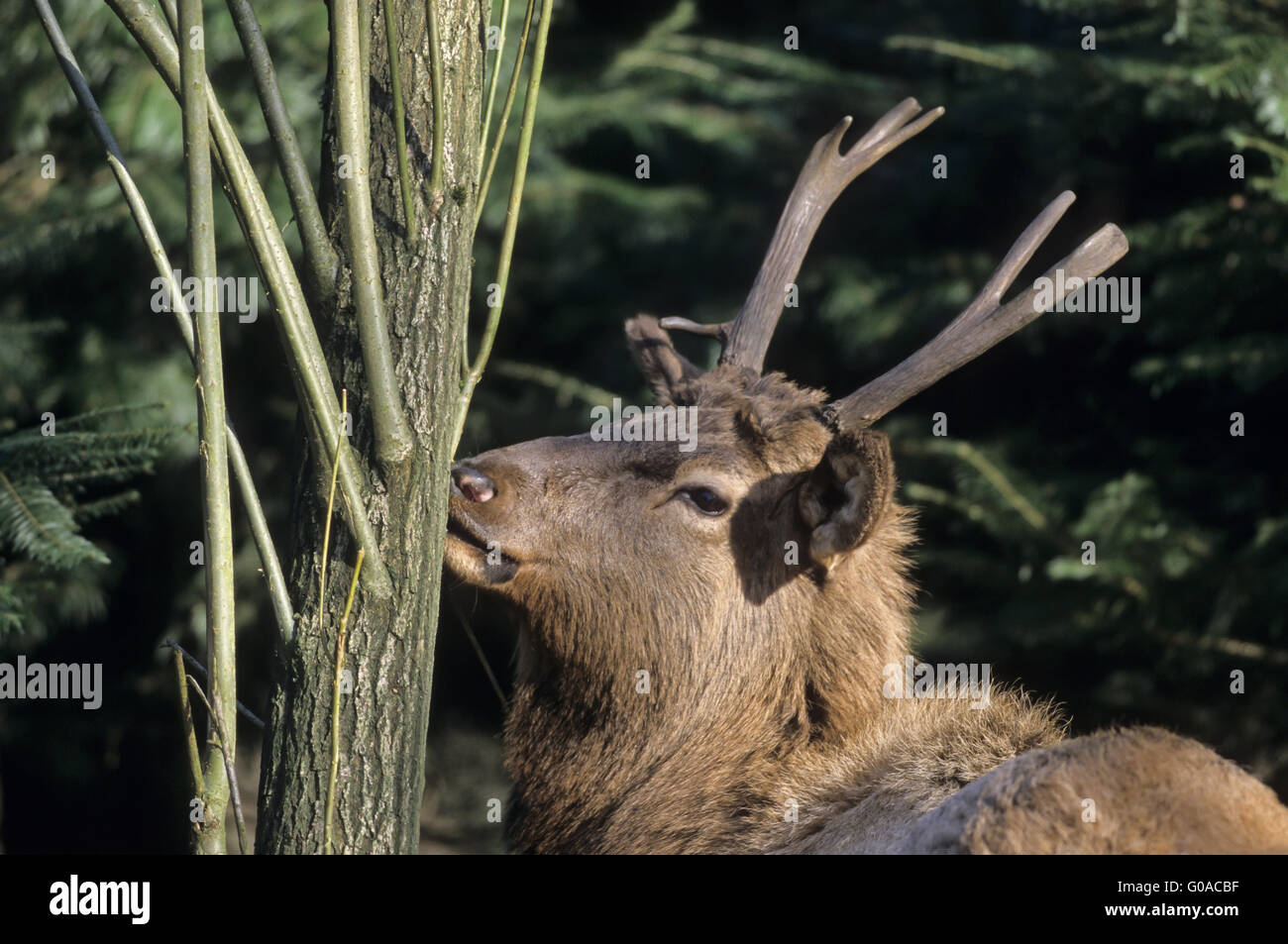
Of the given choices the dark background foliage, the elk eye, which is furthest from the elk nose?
the dark background foliage

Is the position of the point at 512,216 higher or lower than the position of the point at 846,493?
higher

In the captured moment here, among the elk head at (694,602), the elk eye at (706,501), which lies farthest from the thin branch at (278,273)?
the elk eye at (706,501)

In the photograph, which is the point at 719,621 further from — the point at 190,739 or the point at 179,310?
the point at 179,310

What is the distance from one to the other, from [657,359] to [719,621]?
98 cm

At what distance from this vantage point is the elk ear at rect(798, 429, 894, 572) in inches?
113

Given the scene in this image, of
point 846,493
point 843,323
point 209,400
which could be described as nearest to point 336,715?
point 209,400

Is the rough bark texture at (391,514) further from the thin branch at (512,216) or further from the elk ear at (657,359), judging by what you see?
the elk ear at (657,359)

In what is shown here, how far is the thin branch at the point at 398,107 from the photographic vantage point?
1.89 metres

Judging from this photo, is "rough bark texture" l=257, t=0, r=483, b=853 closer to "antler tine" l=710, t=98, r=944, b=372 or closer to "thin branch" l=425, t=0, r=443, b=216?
"thin branch" l=425, t=0, r=443, b=216

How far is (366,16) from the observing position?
2.00m

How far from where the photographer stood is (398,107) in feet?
6.24

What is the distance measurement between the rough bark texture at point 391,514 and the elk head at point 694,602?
2.86ft
